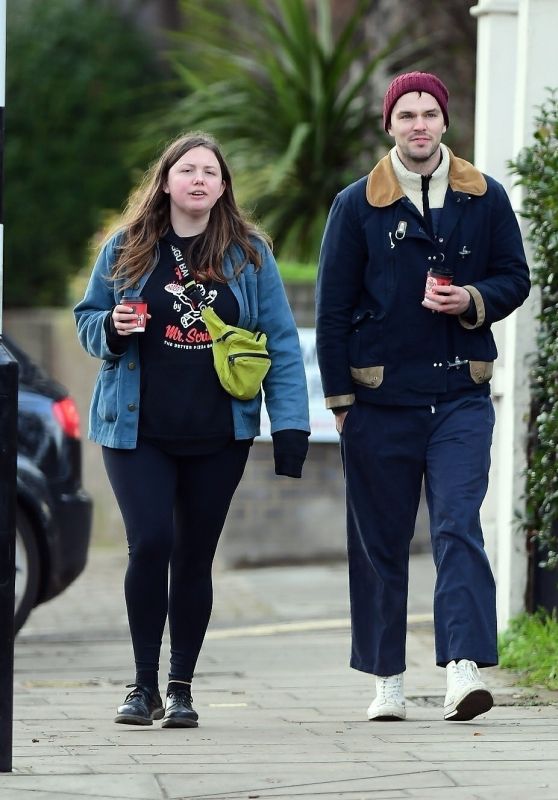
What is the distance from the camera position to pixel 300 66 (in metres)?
13.4

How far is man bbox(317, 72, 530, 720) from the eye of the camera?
5.38 metres

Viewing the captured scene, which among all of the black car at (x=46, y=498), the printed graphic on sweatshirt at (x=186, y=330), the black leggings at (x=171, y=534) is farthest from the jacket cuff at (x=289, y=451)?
the black car at (x=46, y=498)

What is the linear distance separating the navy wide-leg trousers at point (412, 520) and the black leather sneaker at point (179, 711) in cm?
60

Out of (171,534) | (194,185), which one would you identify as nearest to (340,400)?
(171,534)

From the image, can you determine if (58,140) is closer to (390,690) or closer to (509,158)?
Result: (509,158)

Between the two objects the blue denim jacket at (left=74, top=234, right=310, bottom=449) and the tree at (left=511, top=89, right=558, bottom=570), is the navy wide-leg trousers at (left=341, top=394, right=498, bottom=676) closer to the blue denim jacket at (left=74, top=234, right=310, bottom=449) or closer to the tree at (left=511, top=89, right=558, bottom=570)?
the blue denim jacket at (left=74, top=234, right=310, bottom=449)

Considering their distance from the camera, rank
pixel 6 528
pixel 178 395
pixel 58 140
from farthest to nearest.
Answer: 1. pixel 58 140
2. pixel 178 395
3. pixel 6 528

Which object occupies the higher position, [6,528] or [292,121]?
[292,121]

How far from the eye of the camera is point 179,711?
5.34m

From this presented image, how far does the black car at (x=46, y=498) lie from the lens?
769 cm

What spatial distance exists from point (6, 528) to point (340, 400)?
148cm

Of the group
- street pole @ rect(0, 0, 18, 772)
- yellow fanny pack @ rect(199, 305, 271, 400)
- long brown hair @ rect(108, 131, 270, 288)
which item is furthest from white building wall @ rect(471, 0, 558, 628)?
street pole @ rect(0, 0, 18, 772)

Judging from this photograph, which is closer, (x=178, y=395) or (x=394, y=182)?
(x=178, y=395)

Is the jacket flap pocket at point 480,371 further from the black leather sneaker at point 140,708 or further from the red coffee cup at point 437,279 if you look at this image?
the black leather sneaker at point 140,708
